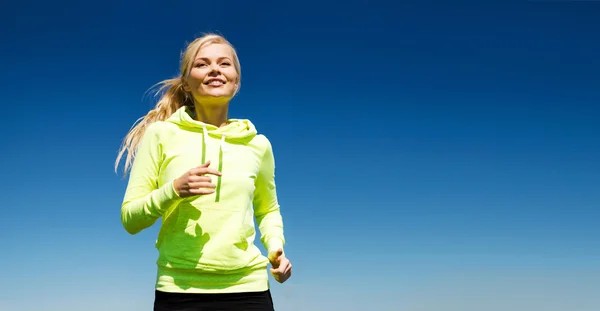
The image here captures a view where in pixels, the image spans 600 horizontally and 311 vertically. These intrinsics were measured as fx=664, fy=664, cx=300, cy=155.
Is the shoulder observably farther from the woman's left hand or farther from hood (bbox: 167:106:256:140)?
the woman's left hand

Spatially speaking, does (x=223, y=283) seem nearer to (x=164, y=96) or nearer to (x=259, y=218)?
(x=259, y=218)

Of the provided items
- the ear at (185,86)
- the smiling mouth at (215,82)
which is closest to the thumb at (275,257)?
the smiling mouth at (215,82)

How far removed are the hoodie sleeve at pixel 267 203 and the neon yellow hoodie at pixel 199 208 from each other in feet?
0.32

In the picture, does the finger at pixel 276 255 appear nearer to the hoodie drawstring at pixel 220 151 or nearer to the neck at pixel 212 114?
the hoodie drawstring at pixel 220 151

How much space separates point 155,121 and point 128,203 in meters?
0.98

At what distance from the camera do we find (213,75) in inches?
206

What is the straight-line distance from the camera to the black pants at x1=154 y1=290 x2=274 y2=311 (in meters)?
4.75

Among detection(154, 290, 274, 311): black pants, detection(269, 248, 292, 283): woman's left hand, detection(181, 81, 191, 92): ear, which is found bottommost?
detection(154, 290, 274, 311): black pants

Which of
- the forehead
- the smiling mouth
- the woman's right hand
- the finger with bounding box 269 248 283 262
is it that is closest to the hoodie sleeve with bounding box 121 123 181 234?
the woman's right hand

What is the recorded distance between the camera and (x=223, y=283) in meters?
4.81

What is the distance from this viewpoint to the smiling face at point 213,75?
521cm

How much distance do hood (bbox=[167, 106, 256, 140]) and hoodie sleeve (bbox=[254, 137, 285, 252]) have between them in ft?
0.83

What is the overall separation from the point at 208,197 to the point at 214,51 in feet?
3.99

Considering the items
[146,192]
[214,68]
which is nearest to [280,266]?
[146,192]
